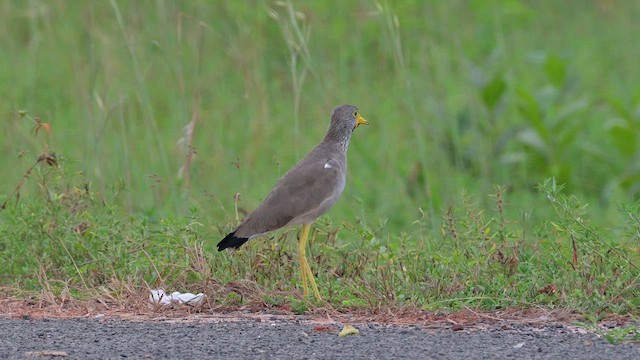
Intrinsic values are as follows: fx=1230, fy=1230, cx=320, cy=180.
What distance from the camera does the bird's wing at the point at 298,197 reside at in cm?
606

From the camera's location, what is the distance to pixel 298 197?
20.4 feet

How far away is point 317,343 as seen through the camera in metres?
5.03

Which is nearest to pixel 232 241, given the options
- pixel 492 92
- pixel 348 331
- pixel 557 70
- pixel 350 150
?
pixel 348 331

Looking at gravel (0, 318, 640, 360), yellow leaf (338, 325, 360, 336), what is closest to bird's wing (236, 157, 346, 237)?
gravel (0, 318, 640, 360)

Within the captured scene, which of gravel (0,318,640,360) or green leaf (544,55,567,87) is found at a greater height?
gravel (0,318,640,360)

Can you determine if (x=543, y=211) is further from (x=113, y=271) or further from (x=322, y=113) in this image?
(x=113, y=271)

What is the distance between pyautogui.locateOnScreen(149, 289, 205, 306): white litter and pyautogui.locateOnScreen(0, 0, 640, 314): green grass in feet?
0.26

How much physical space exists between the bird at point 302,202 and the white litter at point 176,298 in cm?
28

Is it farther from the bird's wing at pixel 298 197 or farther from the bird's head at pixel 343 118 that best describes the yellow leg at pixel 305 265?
the bird's head at pixel 343 118

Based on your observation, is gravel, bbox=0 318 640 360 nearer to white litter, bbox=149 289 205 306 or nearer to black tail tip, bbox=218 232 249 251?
white litter, bbox=149 289 205 306

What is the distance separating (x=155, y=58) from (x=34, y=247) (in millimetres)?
5001

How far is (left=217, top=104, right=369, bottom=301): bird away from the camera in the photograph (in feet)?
19.7

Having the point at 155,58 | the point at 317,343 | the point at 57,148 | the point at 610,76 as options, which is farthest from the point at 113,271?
the point at 610,76

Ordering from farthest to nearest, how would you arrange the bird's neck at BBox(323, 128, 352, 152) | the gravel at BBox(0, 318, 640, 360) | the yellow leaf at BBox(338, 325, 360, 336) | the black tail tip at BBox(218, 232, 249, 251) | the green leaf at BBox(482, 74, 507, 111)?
the green leaf at BBox(482, 74, 507, 111), the bird's neck at BBox(323, 128, 352, 152), the black tail tip at BBox(218, 232, 249, 251), the yellow leaf at BBox(338, 325, 360, 336), the gravel at BBox(0, 318, 640, 360)
